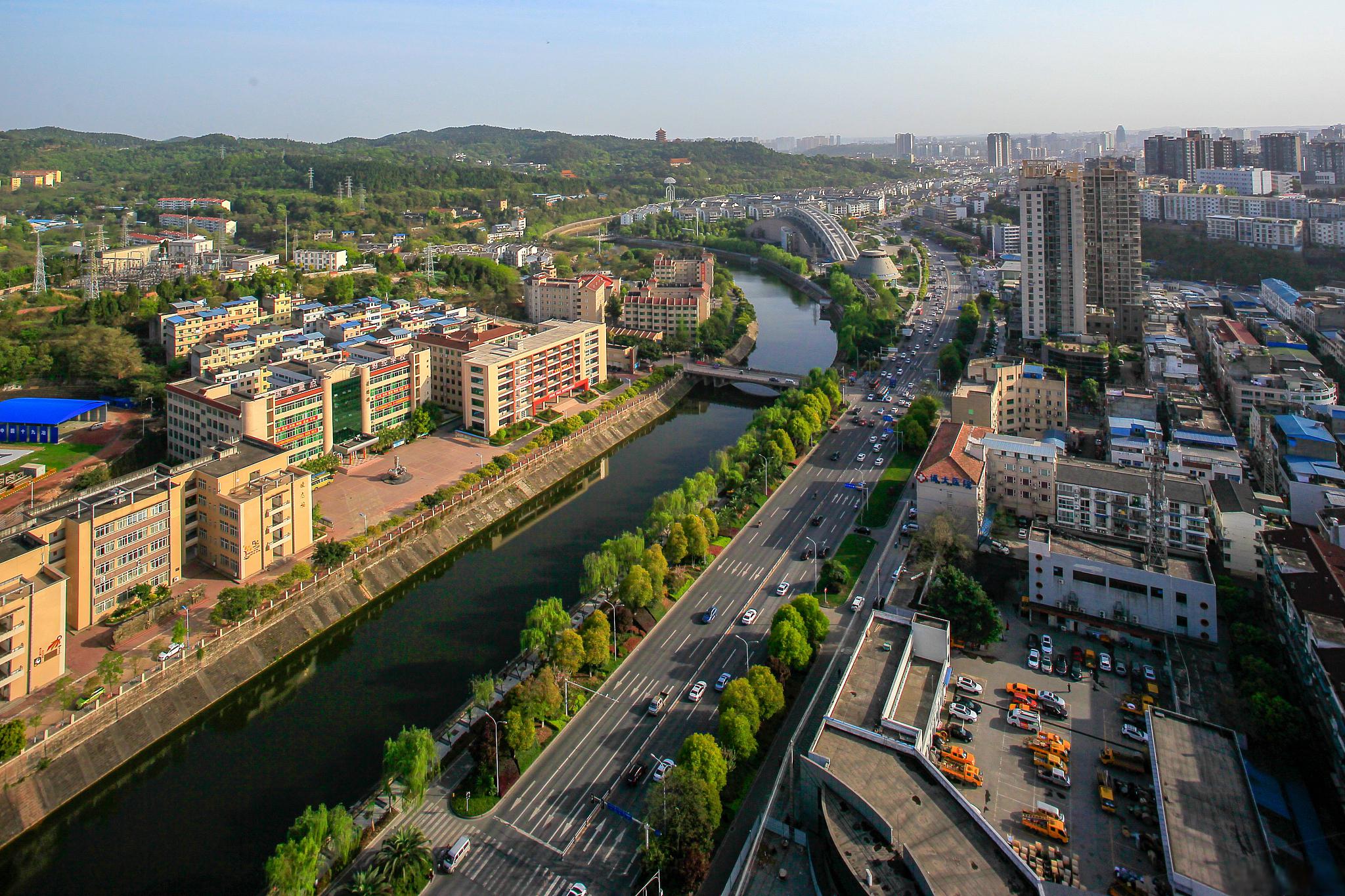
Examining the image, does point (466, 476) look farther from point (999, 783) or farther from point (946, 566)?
point (999, 783)

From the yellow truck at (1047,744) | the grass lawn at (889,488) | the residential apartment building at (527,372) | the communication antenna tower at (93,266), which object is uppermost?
the communication antenna tower at (93,266)

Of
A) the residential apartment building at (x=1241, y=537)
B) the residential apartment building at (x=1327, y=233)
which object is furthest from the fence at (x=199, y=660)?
the residential apartment building at (x=1327, y=233)

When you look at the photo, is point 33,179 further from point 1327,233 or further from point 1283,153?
point 1283,153

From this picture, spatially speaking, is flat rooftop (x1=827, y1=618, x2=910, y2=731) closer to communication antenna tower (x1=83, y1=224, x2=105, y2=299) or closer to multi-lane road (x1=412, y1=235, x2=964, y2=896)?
multi-lane road (x1=412, y1=235, x2=964, y2=896)

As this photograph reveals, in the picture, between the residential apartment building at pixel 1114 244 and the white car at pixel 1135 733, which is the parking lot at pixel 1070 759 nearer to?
the white car at pixel 1135 733

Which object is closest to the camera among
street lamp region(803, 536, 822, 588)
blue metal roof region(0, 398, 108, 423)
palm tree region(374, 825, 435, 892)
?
palm tree region(374, 825, 435, 892)

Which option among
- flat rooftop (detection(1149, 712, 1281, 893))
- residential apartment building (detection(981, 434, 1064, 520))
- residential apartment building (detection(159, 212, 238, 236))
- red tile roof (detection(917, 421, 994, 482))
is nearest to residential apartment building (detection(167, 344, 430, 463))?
red tile roof (detection(917, 421, 994, 482))
